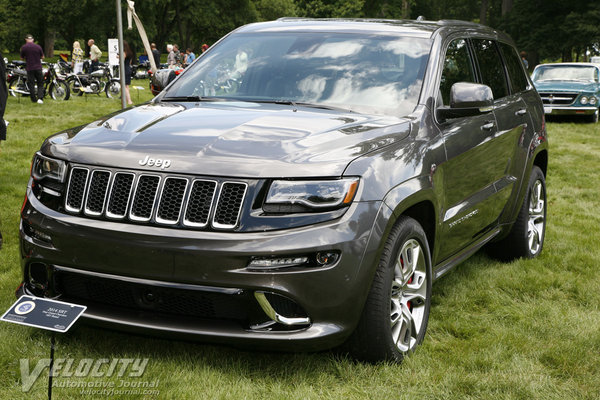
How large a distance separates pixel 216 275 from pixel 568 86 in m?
18.9

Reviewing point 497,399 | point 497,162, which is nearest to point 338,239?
point 497,399

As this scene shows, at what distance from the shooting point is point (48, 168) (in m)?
3.83

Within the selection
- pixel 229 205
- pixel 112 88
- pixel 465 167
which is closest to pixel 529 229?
pixel 465 167

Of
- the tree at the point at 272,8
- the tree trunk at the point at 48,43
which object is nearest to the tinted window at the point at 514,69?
the tree trunk at the point at 48,43

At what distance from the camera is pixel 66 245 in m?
3.54

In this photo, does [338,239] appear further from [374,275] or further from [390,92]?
[390,92]

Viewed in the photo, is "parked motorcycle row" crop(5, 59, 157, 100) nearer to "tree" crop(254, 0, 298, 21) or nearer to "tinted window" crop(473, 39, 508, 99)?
"tinted window" crop(473, 39, 508, 99)

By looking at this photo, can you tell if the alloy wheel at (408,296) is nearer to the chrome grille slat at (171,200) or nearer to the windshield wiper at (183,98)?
the chrome grille slat at (171,200)

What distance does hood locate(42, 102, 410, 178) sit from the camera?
3.45 m

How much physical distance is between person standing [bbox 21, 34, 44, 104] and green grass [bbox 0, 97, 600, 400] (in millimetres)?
14611

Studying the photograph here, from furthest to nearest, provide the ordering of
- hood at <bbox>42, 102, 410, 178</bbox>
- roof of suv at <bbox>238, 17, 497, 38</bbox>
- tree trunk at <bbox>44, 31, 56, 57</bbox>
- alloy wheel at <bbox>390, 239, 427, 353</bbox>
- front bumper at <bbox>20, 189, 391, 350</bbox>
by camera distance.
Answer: tree trunk at <bbox>44, 31, 56, 57</bbox> < roof of suv at <bbox>238, 17, 497, 38</bbox> < alloy wheel at <bbox>390, 239, 427, 353</bbox> < hood at <bbox>42, 102, 410, 178</bbox> < front bumper at <bbox>20, 189, 391, 350</bbox>

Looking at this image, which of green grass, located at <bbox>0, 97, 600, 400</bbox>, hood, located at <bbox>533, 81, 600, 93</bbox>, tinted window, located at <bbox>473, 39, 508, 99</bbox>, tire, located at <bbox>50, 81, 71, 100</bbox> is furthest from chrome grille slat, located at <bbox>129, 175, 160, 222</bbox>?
tire, located at <bbox>50, 81, 71, 100</bbox>

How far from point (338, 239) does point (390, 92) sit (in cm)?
149

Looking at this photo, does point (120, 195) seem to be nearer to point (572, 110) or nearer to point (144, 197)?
point (144, 197)
